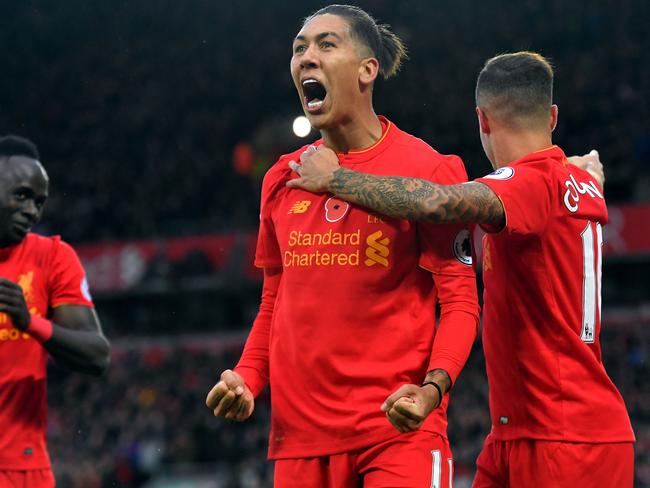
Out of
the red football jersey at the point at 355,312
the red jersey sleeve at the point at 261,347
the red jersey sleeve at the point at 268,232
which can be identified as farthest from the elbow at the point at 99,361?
the red football jersey at the point at 355,312

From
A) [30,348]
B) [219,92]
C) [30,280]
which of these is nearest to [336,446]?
[30,348]

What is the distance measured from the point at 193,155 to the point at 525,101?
761 inches

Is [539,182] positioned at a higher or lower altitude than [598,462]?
higher

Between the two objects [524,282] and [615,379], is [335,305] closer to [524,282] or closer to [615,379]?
[524,282]

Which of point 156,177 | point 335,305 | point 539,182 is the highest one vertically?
point 156,177

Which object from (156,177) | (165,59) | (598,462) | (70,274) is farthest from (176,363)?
(598,462)

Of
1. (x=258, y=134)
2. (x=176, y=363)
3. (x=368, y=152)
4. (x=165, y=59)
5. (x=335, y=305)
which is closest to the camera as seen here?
(x=335, y=305)

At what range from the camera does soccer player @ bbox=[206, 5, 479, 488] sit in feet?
11.1

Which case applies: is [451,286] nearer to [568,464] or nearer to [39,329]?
[568,464]

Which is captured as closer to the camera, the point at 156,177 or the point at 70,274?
the point at 70,274

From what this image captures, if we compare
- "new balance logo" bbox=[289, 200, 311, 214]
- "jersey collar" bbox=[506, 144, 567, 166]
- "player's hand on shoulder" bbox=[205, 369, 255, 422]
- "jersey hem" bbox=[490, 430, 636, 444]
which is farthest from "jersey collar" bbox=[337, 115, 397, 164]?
"jersey hem" bbox=[490, 430, 636, 444]

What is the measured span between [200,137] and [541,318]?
1999 centimetres

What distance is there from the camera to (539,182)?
3576 millimetres

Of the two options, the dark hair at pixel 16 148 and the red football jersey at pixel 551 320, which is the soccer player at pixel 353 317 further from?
the dark hair at pixel 16 148
